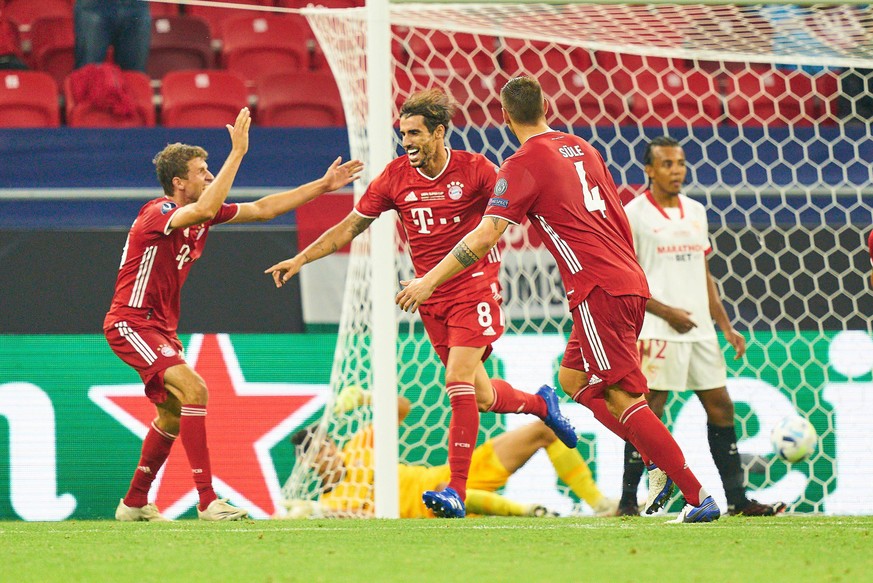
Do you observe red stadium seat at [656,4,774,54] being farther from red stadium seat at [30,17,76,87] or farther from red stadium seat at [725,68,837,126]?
red stadium seat at [30,17,76,87]

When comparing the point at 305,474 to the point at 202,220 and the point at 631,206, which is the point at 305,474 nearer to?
the point at 202,220

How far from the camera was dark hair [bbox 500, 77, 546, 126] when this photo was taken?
16.0ft

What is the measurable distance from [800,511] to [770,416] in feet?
1.72

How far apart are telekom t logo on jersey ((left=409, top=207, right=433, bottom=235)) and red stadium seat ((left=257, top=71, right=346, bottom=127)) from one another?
4.02 m

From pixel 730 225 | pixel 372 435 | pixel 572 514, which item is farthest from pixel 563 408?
pixel 730 225

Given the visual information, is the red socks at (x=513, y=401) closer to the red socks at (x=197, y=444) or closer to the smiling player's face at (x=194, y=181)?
the red socks at (x=197, y=444)

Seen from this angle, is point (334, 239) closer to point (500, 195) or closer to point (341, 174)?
point (341, 174)

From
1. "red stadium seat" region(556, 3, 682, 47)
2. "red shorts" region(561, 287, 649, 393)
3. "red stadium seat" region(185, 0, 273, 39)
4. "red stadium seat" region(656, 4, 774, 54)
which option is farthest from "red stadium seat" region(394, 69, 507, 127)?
"red shorts" region(561, 287, 649, 393)

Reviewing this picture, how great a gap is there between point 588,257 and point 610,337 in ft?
1.06

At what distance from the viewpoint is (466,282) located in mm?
5555

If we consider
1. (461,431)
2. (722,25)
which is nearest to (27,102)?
(722,25)

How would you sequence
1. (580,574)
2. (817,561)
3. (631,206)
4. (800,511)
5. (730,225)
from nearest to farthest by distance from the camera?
(580,574), (817,561), (631,206), (800,511), (730,225)

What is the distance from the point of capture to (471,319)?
216 inches

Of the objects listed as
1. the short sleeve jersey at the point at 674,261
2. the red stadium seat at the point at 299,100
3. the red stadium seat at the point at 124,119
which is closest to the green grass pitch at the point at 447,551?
the short sleeve jersey at the point at 674,261
